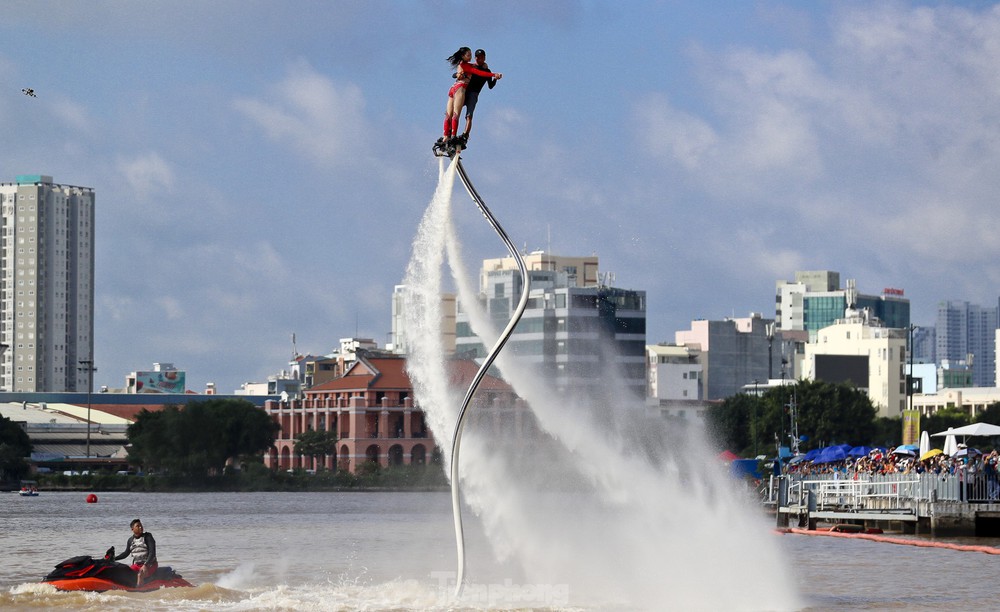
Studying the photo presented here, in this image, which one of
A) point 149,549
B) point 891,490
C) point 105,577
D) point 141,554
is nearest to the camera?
point 149,549

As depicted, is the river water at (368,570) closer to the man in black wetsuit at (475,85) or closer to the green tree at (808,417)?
the man in black wetsuit at (475,85)

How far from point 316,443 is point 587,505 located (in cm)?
15498

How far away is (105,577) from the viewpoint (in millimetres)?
37281

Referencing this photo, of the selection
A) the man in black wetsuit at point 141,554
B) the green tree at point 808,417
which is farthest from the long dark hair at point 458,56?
the green tree at point 808,417

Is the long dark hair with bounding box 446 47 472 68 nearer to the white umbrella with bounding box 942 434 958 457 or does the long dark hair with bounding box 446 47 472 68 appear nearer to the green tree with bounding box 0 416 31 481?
the white umbrella with bounding box 942 434 958 457

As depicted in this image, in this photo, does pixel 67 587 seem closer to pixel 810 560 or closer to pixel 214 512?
pixel 810 560

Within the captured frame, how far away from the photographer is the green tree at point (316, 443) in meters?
192

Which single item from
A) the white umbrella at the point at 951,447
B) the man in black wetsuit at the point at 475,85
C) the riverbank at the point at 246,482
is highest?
the man in black wetsuit at the point at 475,85

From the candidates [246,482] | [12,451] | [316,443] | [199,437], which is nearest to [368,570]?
A: [199,437]

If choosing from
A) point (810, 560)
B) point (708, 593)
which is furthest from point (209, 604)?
point (810, 560)

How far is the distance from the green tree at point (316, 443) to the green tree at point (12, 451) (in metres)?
32.0

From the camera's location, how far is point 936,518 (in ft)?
193

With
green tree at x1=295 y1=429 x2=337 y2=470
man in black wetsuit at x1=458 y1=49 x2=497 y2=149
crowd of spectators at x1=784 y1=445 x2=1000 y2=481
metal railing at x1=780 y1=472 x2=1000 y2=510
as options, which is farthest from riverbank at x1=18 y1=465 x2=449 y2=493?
man in black wetsuit at x1=458 y1=49 x2=497 y2=149

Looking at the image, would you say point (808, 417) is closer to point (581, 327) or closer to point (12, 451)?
point (581, 327)
